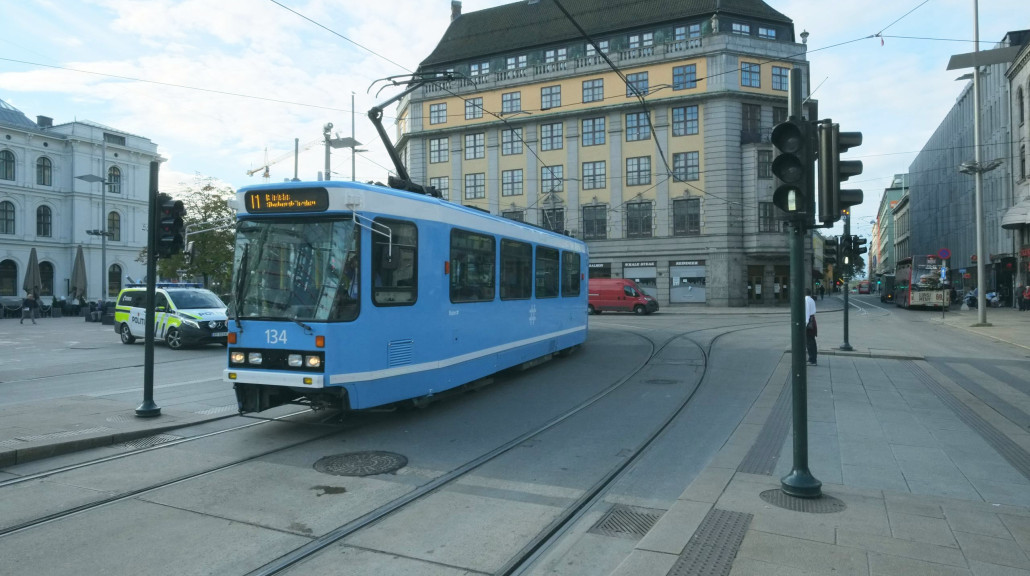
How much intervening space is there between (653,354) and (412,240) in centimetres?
937

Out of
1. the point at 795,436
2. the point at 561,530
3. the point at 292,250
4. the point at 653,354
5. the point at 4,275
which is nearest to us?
the point at 561,530

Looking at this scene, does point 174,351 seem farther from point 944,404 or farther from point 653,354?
point 944,404

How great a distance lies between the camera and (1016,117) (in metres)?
39.7

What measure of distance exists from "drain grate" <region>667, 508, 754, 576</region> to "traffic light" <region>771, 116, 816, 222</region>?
2.48 m

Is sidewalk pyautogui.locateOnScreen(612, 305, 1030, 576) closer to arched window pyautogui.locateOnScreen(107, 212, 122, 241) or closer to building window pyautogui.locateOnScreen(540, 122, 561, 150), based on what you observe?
building window pyautogui.locateOnScreen(540, 122, 561, 150)

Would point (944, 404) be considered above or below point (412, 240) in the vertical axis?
below

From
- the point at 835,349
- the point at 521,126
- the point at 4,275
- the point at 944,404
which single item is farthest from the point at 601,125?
the point at 4,275

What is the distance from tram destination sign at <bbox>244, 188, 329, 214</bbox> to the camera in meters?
7.59

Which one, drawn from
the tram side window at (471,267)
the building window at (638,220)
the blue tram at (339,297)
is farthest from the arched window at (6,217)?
the blue tram at (339,297)

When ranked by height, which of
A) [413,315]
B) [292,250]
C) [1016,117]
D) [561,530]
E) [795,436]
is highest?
[1016,117]

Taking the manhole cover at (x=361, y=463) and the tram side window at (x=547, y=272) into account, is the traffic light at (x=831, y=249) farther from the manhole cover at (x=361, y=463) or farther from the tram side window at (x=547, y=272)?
the manhole cover at (x=361, y=463)

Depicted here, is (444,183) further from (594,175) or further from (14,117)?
(14,117)

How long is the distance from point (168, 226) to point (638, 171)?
137ft

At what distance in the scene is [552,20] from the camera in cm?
5156
